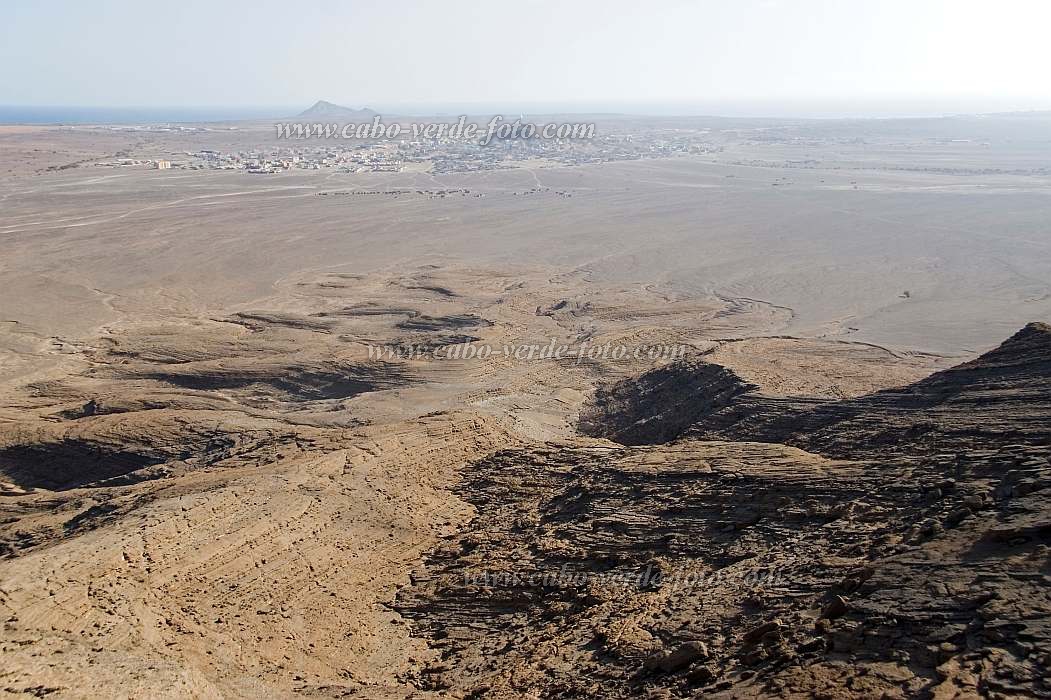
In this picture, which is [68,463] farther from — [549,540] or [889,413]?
[889,413]

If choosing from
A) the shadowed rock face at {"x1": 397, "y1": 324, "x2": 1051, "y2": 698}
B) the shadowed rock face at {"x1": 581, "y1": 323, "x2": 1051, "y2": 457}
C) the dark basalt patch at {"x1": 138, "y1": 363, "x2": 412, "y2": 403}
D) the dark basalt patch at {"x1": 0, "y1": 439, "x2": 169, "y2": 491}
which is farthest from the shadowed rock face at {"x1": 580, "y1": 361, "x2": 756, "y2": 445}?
Result: the dark basalt patch at {"x1": 0, "y1": 439, "x2": 169, "y2": 491}

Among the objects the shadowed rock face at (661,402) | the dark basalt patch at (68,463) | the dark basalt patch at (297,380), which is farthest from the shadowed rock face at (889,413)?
the dark basalt patch at (68,463)

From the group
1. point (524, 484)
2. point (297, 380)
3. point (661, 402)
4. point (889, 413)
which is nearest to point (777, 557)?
point (889, 413)

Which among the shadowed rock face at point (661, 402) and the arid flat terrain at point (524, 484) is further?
the shadowed rock face at point (661, 402)

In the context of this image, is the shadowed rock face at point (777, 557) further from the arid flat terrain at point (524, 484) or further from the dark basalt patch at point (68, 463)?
the dark basalt patch at point (68, 463)

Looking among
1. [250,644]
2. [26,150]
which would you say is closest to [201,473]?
[250,644]

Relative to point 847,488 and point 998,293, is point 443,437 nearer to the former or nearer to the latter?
point 847,488

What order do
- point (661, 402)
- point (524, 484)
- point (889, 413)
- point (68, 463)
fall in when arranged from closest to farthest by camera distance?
1. point (889, 413)
2. point (524, 484)
3. point (68, 463)
4. point (661, 402)

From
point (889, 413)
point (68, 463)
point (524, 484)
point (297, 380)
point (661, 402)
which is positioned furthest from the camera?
point (297, 380)

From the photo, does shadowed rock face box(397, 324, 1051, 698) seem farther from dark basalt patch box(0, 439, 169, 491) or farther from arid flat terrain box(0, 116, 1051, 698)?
dark basalt patch box(0, 439, 169, 491)
